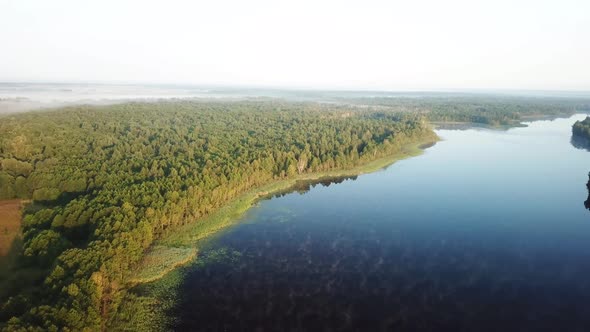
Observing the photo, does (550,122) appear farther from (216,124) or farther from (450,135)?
(216,124)

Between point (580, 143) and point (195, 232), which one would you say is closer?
point (195, 232)

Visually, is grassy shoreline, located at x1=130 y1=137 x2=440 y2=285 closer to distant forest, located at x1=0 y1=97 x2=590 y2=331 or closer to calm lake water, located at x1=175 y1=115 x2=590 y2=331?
distant forest, located at x1=0 y1=97 x2=590 y2=331

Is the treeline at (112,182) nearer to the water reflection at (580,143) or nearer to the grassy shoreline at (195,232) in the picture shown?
the grassy shoreline at (195,232)

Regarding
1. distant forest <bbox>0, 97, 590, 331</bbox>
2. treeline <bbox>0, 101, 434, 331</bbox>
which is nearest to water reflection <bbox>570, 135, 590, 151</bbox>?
distant forest <bbox>0, 97, 590, 331</bbox>

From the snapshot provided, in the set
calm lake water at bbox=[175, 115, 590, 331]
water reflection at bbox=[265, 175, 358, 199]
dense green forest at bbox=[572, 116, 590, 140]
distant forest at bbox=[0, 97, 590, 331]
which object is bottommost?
calm lake water at bbox=[175, 115, 590, 331]

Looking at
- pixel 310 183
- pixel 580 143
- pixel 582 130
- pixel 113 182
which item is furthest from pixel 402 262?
pixel 582 130

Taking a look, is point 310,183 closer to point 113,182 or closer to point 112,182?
point 113,182
